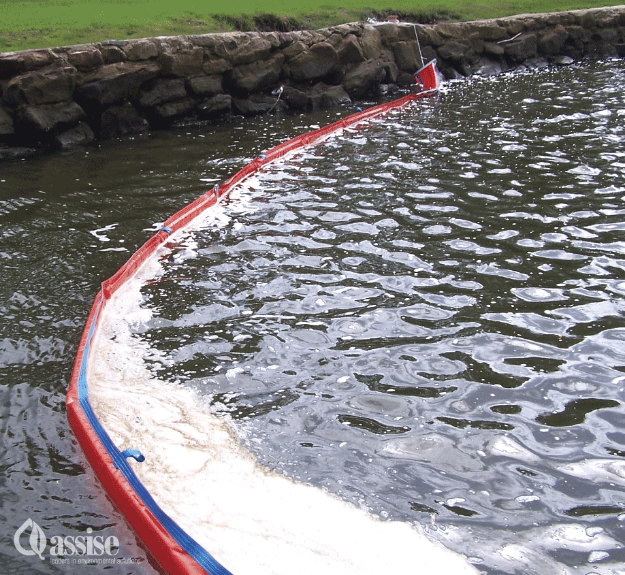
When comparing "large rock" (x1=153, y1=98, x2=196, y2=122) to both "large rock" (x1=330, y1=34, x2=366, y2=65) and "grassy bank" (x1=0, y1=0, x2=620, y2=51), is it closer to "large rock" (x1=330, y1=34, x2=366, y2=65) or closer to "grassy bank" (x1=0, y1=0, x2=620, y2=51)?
"grassy bank" (x1=0, y1=0, x2=620, y2=51)

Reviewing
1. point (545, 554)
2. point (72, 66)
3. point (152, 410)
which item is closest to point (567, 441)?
point (545, 554)

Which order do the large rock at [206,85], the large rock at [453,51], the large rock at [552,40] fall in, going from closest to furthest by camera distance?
the large rock at [206,85]
the large rock at [453,51]
the large rock at [552,40]

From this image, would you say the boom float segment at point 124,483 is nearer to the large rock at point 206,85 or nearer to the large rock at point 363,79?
the large rock at point 206,85

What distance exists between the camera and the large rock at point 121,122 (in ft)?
41.7

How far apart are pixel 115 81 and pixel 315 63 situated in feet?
18.4

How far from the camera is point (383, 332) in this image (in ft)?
16.7

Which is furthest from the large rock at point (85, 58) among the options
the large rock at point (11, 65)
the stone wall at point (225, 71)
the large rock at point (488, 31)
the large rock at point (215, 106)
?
the large rock at point (488, 31)

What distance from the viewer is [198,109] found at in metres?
14.0

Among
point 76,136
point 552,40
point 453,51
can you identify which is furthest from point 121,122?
point 552,40

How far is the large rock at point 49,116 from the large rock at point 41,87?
0.12 metres

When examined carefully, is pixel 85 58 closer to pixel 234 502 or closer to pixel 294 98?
pixel 294 98

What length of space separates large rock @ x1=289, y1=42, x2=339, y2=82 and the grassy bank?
1.75 m

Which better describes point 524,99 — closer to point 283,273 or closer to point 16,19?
point 283,273

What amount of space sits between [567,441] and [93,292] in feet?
14.4
